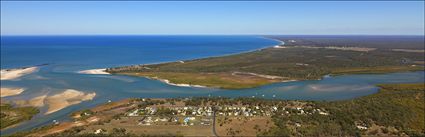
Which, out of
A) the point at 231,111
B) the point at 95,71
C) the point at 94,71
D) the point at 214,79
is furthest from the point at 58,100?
the point at 94,71

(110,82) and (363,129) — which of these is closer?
(363,129)

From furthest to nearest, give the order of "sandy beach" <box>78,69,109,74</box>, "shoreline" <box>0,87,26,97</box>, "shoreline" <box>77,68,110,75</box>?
"sandy beach" <box>78,69,109,74</box>
"shoreline" <box>77,68,110,75</box>
"shoreline" <box>0,87,26,97</box>

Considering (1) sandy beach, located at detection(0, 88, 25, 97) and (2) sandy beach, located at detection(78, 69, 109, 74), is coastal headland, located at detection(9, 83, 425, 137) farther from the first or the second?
(2) sandy beach, located at detection(78, 69, 109, 74)

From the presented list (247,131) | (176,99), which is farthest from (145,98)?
(247,131)

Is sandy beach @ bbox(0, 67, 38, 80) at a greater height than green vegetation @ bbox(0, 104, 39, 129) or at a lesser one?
greater

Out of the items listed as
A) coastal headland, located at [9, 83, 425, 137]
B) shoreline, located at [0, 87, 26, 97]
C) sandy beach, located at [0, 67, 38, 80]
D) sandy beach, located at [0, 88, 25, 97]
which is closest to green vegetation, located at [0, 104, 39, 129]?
coastal headland, located at [9, 83, 425, 137]

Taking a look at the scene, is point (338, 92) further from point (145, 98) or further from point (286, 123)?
point (145, 98)

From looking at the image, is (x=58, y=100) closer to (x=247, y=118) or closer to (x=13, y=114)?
(x=13, y=114)

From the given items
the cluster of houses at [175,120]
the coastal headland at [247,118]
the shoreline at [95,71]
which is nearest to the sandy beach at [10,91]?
the coastal headland at [247,118]
